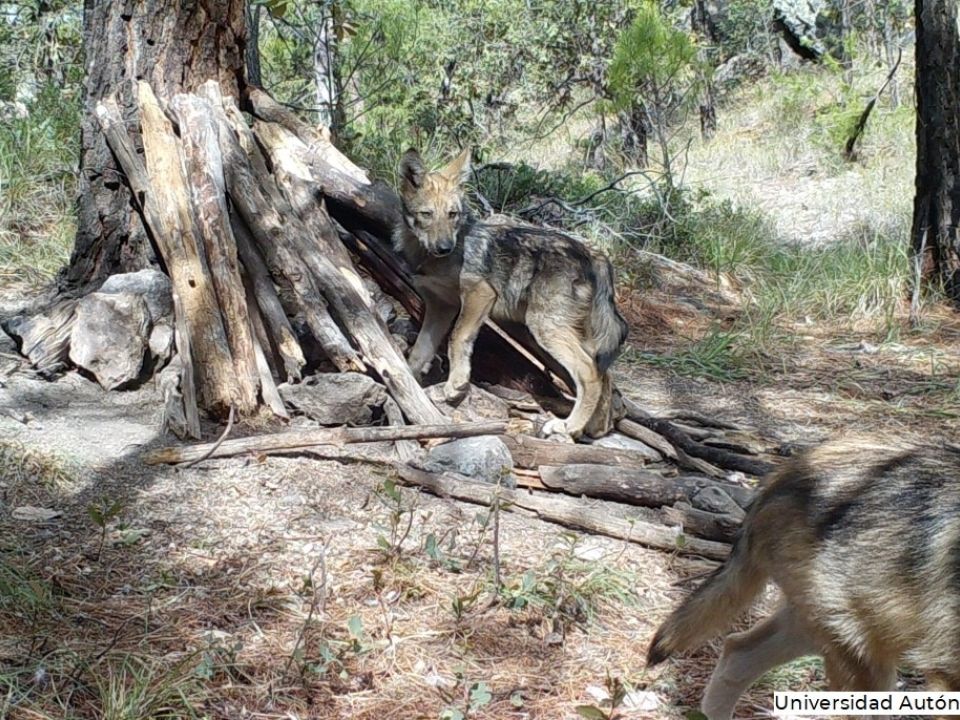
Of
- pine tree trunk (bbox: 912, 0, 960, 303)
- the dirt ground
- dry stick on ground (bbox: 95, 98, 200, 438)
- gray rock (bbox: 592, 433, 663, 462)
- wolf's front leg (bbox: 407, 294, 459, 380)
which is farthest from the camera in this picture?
pine tree trunk (bbox: 912, 0, 960, 303)

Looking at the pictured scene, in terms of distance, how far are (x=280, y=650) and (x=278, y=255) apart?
2.72 meters

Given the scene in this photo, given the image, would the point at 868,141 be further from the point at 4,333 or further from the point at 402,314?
the point at 4,333

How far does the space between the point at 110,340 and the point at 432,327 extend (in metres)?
1.93

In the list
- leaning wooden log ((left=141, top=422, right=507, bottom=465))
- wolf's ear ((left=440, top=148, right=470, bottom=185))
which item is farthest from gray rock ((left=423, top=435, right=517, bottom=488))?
wolf's ear ((left=440, top=148, right=470, bottom=185))

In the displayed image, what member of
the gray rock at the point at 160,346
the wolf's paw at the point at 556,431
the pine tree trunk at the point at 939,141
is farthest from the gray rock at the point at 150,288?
the pine tree trunk at the point at 939,141

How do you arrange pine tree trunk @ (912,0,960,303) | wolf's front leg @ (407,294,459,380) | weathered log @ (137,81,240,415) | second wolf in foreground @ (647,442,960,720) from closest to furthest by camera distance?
second wolf in foreground @ (647,442,960,720) < weathered log @ (137,81,240,415) < wolf's front leg @ (407,294,459,380) < pine tree trunk @ (912,0,960,303)

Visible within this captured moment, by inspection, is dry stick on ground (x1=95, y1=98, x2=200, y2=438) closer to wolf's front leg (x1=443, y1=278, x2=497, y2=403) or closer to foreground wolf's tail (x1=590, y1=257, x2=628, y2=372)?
wolf's front leg (x1=443, y1=278, x2=497, y2=403)

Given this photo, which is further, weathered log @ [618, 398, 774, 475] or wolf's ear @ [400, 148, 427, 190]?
wolf's ear @ [400, 148, 427, 190]

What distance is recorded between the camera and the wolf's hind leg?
579 centimetres

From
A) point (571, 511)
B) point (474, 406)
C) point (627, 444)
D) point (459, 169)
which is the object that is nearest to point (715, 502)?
point (571, 511)

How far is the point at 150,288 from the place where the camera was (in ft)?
18.7

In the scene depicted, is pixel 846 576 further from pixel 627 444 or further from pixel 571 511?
pixel 627 444

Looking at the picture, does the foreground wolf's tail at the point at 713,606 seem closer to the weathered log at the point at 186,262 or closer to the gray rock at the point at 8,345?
the weathered log at the point at 186,262

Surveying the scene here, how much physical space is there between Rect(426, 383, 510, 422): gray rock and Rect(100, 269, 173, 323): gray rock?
1582 mm
